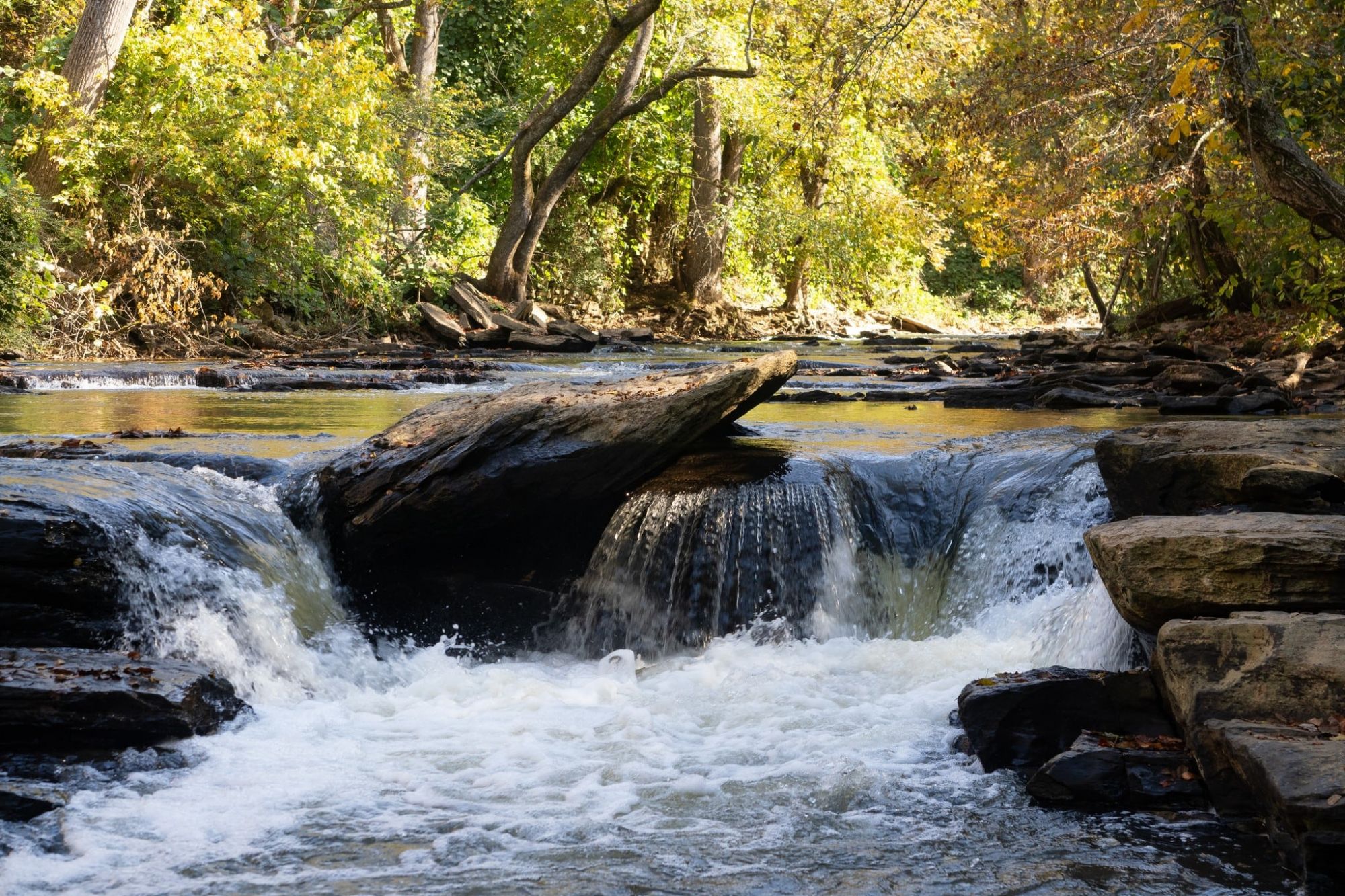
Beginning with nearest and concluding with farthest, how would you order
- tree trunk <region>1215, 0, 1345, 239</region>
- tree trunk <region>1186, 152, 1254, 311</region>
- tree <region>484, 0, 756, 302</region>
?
tree trunk <region>1215, 0, 1345, 239</region> < tree trunk <region>1186, 152, 1254, 311</region> < tree <region>484, 0, 756, 302</region>

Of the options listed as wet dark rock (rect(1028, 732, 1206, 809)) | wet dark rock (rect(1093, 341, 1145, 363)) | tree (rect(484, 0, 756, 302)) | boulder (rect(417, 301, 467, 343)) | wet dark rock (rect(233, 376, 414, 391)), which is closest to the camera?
wet dark rock (rect(1028, 732, 1206, 809))

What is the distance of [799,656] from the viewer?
6480mm

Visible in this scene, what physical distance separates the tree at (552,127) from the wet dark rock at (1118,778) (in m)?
18.0

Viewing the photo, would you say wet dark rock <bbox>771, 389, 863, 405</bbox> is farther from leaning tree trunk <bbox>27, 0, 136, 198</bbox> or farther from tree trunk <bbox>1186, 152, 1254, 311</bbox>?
leaning tree trunk <bbox>27, 0, 136, 198</bbox>

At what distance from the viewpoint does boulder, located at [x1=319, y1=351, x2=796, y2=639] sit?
275 inches

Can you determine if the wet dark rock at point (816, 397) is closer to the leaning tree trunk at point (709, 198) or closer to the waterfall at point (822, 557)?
the waterfall at point (822, 557)

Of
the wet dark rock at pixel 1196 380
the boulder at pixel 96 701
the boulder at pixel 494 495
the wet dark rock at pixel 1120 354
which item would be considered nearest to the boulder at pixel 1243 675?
the boulder at pixel 494 495

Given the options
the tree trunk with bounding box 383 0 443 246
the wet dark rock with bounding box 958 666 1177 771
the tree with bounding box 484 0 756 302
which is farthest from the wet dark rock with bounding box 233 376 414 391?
the tree with bounding box 484 0 756 302

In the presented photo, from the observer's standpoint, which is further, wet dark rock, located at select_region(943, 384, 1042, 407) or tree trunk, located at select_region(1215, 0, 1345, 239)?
wet dark rock, located at select_region(943, 384, 1042, 407)

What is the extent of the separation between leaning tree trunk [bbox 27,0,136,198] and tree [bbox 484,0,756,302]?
7.68 metres

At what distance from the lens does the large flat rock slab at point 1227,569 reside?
4594 mm

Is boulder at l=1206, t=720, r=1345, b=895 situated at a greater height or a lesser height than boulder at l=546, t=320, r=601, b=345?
lesser

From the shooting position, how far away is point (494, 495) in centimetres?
702

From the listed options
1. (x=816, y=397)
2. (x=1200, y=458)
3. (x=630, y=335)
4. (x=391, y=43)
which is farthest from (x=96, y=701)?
(x=391, y=43)
